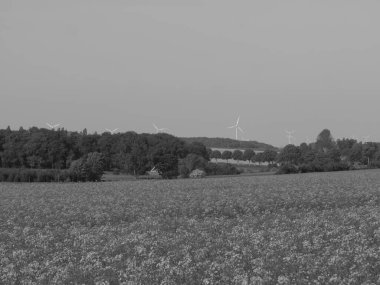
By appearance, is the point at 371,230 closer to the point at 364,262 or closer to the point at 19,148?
the point at 364,262

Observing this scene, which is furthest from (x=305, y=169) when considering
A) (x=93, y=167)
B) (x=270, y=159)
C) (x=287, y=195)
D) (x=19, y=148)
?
(x=270, y=159)

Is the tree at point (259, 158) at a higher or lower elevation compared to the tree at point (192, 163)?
higher

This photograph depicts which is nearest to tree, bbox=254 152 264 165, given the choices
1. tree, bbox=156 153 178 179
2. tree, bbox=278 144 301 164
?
tree, bbox=278 144 301 164

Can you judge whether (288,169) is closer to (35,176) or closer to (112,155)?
(35,176)

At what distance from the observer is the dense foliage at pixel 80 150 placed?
11988cm

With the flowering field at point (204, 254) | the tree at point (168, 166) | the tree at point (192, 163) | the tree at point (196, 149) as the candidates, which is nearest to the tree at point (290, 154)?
the tree at point (196, 149)

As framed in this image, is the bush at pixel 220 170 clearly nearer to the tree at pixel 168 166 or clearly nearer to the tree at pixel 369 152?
the tree at pixel 168 166

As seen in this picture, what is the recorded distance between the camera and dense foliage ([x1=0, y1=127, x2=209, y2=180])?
11988 cm

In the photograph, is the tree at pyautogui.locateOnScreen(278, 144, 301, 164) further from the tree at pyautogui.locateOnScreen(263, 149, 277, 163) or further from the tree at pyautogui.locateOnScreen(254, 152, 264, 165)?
the tree at pyautogui.locateOnScreen(254, 152, 264, 165)

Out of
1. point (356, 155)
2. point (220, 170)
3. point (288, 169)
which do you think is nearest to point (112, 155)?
point (220, 170)

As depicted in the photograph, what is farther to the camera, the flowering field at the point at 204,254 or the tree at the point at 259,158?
the tree at the point at 259,158

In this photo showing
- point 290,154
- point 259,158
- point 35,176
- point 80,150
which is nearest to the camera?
point 35,176

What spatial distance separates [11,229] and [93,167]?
72865mm

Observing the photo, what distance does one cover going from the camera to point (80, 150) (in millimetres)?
135000
